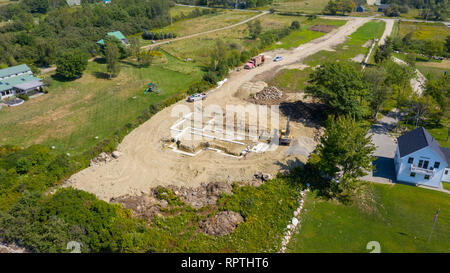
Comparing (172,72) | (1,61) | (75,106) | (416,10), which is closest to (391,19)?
(416,10)

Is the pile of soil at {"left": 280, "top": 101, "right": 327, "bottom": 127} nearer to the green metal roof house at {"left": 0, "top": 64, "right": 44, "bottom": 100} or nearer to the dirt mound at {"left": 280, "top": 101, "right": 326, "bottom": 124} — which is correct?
the dirt mound at {"left": 280, "top": 101, "right": 326, "bottom": 124}

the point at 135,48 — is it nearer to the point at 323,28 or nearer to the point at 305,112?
A: the point at 305,112

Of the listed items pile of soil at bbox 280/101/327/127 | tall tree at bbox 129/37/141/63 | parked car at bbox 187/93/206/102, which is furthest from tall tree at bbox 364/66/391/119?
tall tree at bbox 129/37/141/63

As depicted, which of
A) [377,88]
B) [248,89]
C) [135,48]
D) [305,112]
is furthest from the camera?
[135,48]

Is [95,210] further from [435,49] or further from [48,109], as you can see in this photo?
[435,49]

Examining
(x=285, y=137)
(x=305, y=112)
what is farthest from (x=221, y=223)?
(x=305, y=112)

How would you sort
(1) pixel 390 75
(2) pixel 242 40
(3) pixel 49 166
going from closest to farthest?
1. (3) pixel 49 166
2. (1) pixel 390 75
3. (2) pixel 242 40

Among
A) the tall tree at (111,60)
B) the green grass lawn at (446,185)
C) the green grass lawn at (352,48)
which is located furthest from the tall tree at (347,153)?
the tall tree at (111,60)
